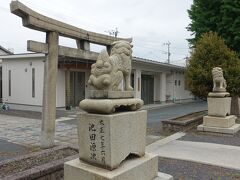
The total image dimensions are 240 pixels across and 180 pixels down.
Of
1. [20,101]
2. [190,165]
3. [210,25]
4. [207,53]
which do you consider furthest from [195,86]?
[20,101]

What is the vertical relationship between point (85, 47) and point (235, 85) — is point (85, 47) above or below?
above

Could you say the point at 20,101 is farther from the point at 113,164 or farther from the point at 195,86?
the point at 113,164

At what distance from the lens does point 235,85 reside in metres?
12.8

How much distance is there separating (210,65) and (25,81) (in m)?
11.0

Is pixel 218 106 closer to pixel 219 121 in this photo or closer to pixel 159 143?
pixel 219 121

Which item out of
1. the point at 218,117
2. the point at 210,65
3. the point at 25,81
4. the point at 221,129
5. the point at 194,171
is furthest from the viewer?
the point at 25,81

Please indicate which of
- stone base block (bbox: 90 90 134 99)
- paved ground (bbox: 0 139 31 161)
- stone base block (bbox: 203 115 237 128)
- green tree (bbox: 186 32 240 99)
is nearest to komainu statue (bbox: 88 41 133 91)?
stone base block (bbox: 90 90 134 99)

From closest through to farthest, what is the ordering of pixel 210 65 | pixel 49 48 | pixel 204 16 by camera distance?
1. pixel 49 48
2. pixel 210 65
3. pixel 204 16

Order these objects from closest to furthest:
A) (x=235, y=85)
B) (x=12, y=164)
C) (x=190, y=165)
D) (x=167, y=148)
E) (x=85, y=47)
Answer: (x=12, y=164)
(x=190, y=165)
(x=167, y=148)
(x=85, y=47)
(x=235, y=85)

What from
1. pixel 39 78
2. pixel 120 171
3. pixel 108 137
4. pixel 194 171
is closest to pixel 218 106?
pixel 194 171

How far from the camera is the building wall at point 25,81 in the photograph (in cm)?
1667

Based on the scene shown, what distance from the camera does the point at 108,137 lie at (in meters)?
3.54

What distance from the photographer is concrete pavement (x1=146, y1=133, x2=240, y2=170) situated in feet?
21.4

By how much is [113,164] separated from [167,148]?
14.6 ft
